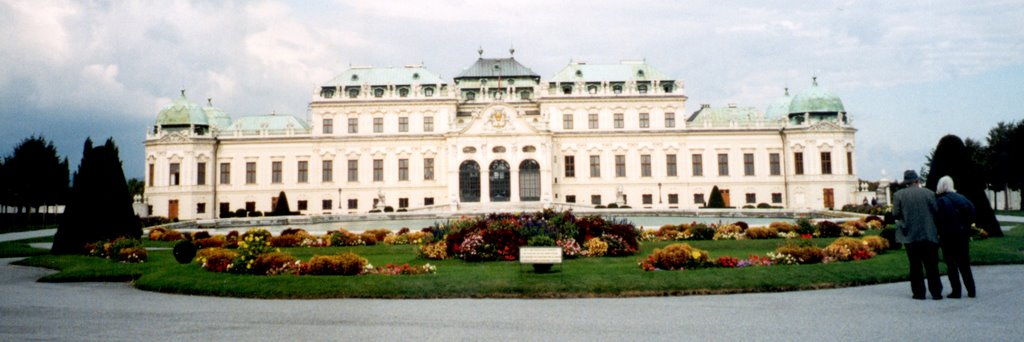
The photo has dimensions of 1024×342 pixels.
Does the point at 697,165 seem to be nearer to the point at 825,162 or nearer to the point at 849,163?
the point at 825,162

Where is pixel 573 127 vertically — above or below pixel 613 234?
above

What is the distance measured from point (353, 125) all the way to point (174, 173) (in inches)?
650

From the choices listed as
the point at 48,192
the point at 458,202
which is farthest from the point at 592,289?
the point at 48,192

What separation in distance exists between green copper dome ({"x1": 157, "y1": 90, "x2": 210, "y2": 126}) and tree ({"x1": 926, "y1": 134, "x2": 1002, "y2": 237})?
5935 centimetres

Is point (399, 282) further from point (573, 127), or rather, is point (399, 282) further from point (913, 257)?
point (573, 127)

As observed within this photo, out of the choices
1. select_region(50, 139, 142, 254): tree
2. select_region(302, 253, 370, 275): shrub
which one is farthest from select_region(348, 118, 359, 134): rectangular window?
select_region(302, 253, 370, 275): shrub

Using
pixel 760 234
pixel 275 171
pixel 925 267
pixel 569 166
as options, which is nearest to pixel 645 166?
pixel 569 166

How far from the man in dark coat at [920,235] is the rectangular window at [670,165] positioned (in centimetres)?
5174

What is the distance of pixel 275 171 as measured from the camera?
64.8 meters

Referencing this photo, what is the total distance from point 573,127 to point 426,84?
14.0 meters

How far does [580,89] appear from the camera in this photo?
63.9 metres

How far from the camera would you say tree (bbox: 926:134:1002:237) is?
82.4ft

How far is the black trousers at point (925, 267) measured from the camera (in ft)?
39.0

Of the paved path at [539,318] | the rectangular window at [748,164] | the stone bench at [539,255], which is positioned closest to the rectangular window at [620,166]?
the rectangular window at [748,164]
